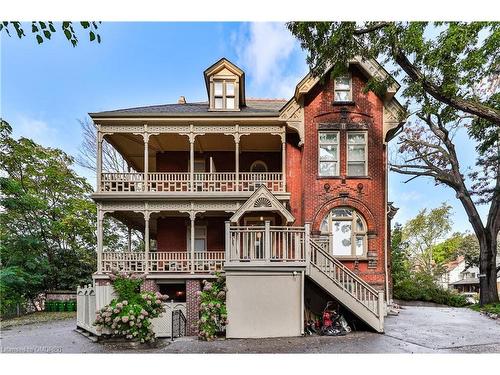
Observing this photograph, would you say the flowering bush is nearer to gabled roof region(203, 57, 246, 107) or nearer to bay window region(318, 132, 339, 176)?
bay window region(318, 132, 339, 176)

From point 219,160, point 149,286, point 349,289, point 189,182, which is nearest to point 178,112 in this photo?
point 189,182

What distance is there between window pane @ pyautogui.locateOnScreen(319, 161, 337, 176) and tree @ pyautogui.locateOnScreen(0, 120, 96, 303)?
7.73 metres

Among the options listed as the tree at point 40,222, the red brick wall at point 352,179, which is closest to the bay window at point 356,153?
the red brick wall at point 352,179

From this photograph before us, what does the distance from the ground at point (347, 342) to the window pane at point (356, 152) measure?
168 inches

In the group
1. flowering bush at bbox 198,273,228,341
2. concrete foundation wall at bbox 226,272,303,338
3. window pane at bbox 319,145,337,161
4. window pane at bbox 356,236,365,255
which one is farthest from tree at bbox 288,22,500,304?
flowering bush at bbox 198,273,228,341

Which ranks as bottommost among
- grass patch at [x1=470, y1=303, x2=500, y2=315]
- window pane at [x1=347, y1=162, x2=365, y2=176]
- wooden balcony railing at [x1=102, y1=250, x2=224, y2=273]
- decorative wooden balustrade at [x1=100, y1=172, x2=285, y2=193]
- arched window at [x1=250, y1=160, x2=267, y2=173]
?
grass patch at [x1=470, y1=303, x2=500, y2=315]

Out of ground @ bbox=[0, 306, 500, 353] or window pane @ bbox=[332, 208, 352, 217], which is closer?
ground @ bbox=[0, 306, 500, 353]

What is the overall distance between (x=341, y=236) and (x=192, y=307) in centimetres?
446

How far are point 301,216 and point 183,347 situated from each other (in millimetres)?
4855

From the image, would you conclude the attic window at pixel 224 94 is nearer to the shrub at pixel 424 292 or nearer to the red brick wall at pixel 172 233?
the red brick wall at pixel 172 233

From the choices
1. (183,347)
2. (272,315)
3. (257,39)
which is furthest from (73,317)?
(257,39)

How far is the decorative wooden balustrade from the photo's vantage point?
33.7 feet

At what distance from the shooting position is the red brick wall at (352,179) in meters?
9.57
